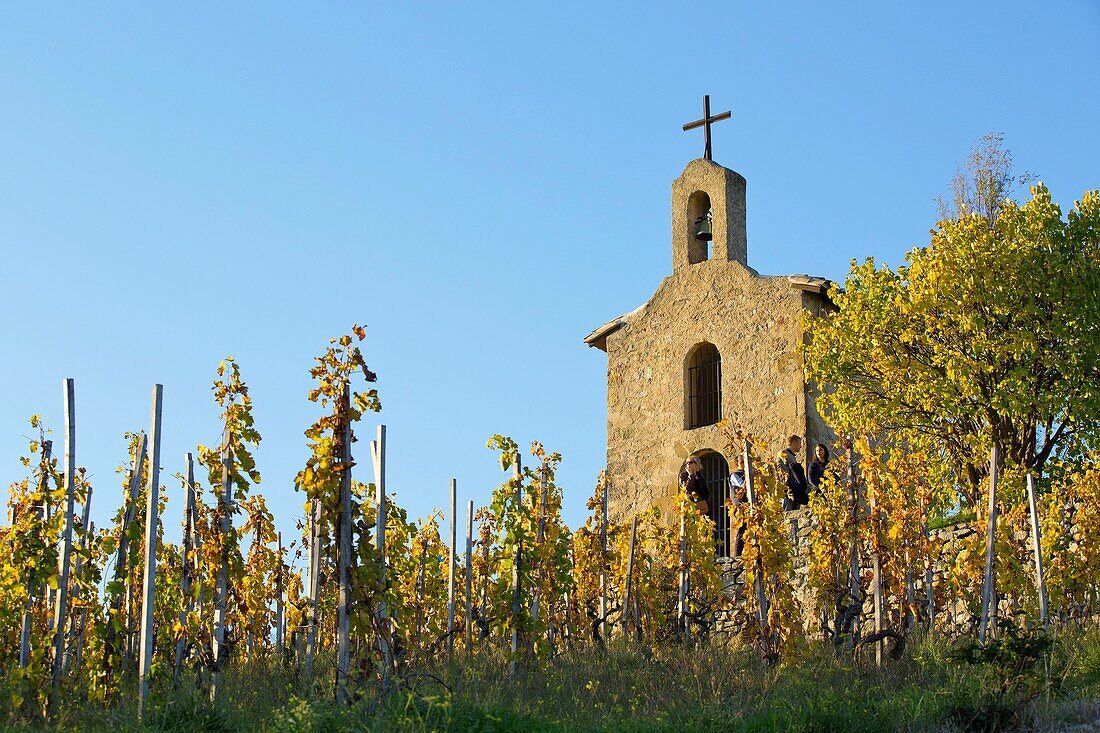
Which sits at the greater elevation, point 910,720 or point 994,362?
point 994,362

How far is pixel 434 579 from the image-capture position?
15.4 meters

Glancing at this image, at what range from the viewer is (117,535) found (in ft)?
39.5

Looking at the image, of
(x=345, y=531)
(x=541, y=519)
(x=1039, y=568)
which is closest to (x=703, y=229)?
(x=541, y=519)

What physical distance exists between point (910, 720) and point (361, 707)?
3615 mm

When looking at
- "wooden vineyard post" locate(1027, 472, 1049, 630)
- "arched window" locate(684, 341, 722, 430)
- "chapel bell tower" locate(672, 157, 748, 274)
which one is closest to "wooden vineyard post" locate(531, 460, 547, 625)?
"wooden vineyard post" locate(1027, 472, 1049, 630)

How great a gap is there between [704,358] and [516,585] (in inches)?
318

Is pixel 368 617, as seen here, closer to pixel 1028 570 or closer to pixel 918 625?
pixel 918 625

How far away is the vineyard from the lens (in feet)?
31.2

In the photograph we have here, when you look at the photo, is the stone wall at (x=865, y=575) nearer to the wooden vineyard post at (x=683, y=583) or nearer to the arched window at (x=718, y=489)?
the wooden vineyard post at (x=683, y=583)

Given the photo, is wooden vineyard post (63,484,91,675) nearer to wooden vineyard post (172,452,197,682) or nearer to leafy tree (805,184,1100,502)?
wooden vineyard post (172,452,197,682)

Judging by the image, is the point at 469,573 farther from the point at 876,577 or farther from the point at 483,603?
the point at 876,577

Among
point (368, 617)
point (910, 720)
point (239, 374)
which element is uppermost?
point (239, 374)

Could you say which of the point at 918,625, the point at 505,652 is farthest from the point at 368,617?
the point at 918,625

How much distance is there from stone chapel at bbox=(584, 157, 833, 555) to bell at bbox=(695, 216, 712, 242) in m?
0.02
